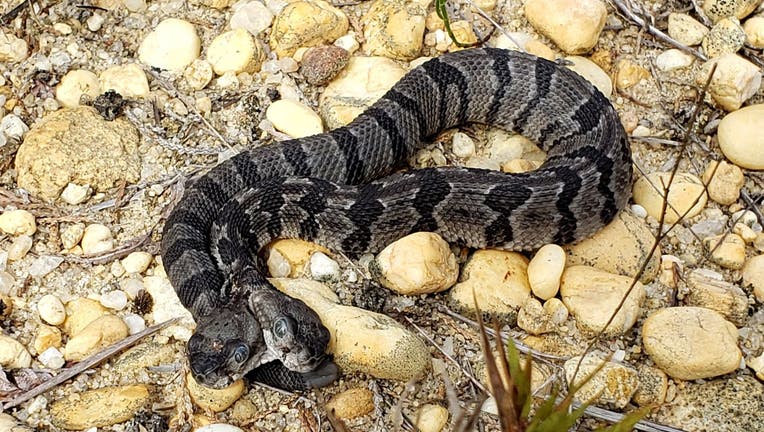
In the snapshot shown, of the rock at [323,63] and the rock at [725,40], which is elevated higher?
the rock at [725,40]

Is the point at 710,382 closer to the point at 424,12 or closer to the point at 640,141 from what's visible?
the point at 640,141

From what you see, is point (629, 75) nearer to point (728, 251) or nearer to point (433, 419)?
point (728, 251)

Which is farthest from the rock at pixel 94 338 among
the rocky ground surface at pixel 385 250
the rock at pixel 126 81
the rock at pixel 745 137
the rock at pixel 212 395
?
the rock at pixel 745 137

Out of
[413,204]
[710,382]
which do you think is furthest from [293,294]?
[710,382]

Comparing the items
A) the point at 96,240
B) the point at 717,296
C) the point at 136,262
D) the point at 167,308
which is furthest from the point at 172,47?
the point at 717,296

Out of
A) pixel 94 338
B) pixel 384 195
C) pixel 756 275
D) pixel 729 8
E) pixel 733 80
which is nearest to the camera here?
pixel 94 338

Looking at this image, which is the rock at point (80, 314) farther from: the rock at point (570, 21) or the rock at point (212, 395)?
the rock at point (570, 21)
